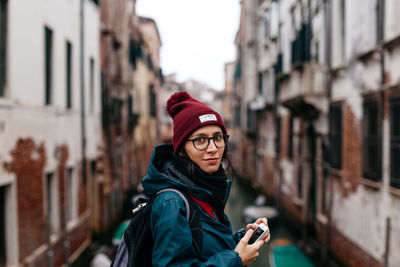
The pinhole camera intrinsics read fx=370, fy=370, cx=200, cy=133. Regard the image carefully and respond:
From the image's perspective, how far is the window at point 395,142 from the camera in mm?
6637

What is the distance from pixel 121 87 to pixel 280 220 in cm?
859

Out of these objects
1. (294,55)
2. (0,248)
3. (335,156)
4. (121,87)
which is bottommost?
(0,248)

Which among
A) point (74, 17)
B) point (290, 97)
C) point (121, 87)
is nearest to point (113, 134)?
point (121, 87)

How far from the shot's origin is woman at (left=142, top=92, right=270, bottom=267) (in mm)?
1555

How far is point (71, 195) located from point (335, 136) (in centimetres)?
721

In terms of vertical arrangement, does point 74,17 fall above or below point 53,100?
above

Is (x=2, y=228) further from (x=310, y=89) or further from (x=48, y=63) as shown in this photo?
(x=310, y=89)

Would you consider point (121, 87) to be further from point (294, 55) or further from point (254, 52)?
point (254, 52)

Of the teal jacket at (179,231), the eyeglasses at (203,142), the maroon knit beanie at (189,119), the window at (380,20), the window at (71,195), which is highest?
the window at (380,20)

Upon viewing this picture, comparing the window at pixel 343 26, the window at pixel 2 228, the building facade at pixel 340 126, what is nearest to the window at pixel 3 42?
the window at pixel 2 228

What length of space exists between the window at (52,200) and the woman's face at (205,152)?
711 centimetres

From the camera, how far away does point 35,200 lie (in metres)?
6.99

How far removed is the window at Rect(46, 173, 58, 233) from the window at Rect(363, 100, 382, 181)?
6.87 meters

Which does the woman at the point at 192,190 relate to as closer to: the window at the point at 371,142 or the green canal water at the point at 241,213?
the window at the point at 371,142
